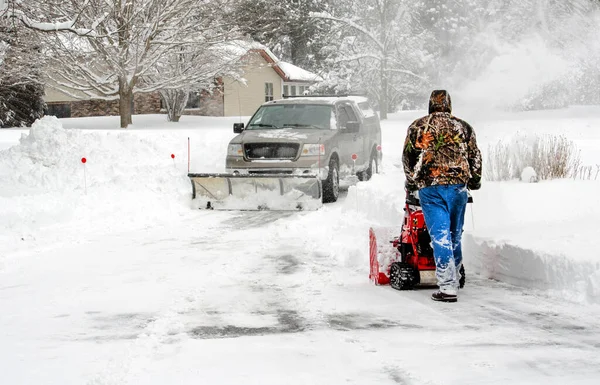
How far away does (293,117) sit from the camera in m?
15.5

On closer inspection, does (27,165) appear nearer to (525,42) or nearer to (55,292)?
(55,292)

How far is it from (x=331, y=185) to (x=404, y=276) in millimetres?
7439

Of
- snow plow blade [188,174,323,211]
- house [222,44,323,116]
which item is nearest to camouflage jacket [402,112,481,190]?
snow plow blade [188,174,323,211]

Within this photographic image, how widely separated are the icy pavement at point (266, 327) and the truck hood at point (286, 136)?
5.41 m

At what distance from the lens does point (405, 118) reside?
127ft

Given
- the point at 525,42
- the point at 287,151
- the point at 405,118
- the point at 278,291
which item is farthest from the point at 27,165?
the point at 405,118

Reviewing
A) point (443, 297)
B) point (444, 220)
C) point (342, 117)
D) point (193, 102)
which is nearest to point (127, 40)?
point (342, 117)

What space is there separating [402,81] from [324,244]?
38.9 meters

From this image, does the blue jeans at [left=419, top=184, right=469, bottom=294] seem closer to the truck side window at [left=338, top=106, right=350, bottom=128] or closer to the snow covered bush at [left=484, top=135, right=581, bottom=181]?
the snow covered bush at [left=484, top=135, right=581, bottom=181]

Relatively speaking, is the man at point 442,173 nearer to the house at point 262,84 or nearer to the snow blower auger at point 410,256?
the snow blower auger at point 410,256

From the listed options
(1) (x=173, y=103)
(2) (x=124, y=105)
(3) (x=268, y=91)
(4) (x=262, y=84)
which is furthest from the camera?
(3) (x=268, y=91)

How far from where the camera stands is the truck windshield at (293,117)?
15273 mm

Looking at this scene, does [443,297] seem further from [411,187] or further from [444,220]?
[411,187]

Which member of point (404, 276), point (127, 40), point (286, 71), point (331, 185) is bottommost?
point (404, 276)
